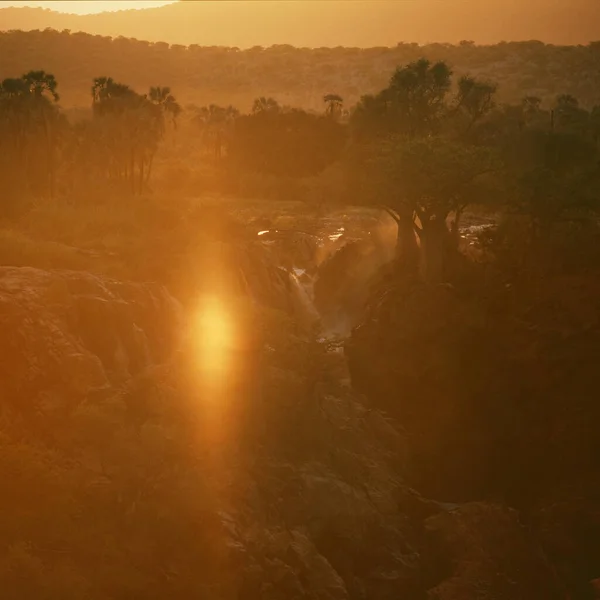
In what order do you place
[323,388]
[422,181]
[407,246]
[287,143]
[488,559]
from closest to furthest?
[488,559]
[323,388]
[422,181]
[407,246]
[287,143]

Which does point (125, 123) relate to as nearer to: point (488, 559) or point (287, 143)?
point (287, 143)

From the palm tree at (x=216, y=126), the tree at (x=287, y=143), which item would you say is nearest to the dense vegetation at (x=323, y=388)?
the tree at (x=287, y=143)

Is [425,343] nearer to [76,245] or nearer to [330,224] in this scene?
[76,245]

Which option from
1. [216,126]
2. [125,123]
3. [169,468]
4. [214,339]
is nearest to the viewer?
[169,468]

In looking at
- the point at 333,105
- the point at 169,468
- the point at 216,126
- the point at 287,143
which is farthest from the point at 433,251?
the point at 216,126

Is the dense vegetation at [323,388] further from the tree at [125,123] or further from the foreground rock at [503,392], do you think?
the tree at [125,123]

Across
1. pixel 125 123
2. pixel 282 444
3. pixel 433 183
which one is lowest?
pixel 282 444

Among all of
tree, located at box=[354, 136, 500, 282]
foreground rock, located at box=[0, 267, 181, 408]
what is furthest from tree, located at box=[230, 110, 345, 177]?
foreground rock, located at box=[0, 267, 181, 408]
